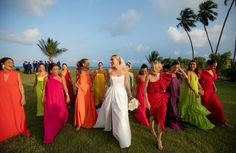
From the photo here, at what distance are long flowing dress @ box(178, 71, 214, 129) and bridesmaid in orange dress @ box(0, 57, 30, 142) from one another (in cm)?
554

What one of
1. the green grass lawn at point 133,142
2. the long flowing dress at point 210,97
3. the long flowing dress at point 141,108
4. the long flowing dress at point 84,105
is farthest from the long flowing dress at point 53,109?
the long flowing dress at point 210,97

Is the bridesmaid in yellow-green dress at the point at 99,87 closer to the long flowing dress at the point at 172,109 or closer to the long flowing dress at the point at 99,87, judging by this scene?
the long flowing dress at the point at 99,87

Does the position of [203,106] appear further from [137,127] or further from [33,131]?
[33,131]

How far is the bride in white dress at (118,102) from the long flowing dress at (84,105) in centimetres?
118

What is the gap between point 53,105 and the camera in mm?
5855

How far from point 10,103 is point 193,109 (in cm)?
615

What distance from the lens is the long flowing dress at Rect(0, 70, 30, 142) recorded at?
557 cm

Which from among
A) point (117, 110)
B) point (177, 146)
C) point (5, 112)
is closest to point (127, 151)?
point (117, 110)

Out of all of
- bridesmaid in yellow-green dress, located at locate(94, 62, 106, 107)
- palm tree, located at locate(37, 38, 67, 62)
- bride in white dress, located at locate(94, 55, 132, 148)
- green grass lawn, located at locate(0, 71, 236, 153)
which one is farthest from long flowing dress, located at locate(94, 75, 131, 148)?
palm tree, located at locate(37, 38, 67, 62)

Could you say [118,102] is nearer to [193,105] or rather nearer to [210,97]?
[193,105]

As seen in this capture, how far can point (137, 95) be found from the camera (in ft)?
24.9

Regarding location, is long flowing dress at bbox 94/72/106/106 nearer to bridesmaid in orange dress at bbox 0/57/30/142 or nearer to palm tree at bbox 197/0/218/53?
bridesmaid in orange dress at bbox 0/57/30/142

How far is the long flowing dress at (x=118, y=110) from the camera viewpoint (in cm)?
493

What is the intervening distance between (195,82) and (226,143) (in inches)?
92.0
